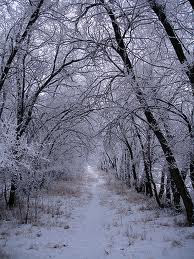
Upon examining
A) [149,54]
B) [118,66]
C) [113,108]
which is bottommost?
[113,108]

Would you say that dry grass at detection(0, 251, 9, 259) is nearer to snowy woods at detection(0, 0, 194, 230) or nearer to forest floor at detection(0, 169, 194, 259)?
forest floor at detection(0, 169, 194, 259)

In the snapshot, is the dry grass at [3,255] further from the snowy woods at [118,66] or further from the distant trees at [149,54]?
the distant trees at [149,54]

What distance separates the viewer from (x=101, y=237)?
26.3ft

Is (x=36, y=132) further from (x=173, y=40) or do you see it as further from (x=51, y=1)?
(x=173, y=40)

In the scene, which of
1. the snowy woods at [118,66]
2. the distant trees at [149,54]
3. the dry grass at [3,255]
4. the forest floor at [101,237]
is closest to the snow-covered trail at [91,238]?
the forest floor at [101,237]

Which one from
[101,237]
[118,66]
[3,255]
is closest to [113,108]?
[118,66]

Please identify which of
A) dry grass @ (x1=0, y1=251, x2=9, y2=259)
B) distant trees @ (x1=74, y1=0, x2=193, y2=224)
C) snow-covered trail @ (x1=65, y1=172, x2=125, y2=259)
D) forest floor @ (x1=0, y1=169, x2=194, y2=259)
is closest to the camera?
dry grass @ (x1=0, y1=251, x2=9, y2=259)

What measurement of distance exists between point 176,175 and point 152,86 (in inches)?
118

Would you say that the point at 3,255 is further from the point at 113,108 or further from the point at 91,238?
the point at 113,108

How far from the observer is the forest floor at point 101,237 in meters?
6.39

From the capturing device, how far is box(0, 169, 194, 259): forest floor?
21.0ft

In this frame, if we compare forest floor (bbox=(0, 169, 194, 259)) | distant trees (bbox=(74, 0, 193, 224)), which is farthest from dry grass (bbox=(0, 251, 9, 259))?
distant trees (bbox=(74, 0, 193, 224))

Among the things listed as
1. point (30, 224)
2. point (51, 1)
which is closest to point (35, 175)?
point (30, 224)

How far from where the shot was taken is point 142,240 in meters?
7.36
